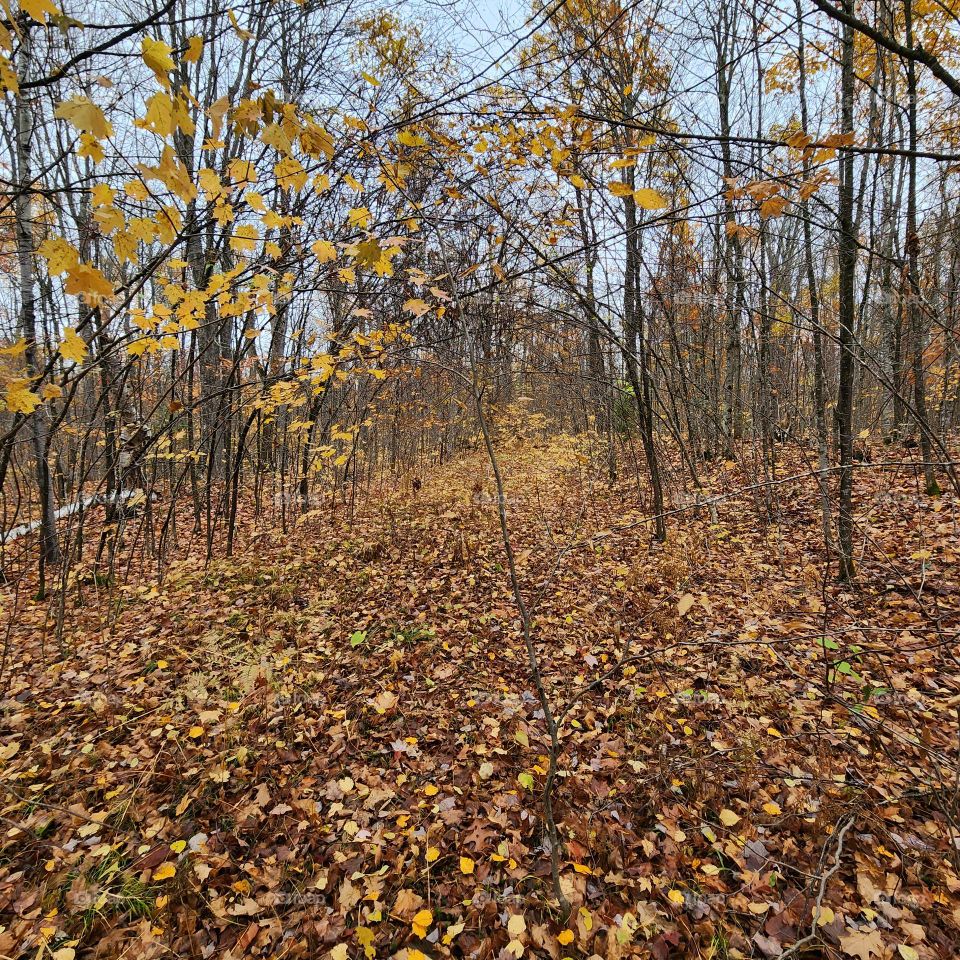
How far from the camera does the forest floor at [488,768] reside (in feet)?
6.19

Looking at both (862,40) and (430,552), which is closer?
(862,40)

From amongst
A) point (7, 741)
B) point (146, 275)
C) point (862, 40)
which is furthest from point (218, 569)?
point (862, 40)

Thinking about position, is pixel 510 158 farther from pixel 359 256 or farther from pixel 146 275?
pixel 146 275

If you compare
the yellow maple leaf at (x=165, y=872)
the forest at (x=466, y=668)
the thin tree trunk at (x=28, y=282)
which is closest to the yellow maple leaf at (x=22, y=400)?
the forest at (x=466, y=668)

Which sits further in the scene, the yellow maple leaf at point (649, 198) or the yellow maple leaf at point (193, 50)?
the yellow maple leaf at point (649, 198)

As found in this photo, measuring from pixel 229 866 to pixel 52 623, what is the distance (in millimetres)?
3623

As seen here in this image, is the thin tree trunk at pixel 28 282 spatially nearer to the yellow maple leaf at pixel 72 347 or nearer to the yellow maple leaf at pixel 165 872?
the yellow maple leaf at pixel 72 347

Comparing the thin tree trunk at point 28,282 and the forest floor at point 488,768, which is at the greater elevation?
the thin tree trunk at point 28,282

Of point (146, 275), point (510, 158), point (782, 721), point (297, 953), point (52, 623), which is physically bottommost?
point (297, 953)

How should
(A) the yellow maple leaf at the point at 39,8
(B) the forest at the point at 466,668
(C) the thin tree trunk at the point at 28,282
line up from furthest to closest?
(C) the thin tree trunk at the point at 28,282 → (B) the forest at the point at 466,668 → (A) the yellow maple leaf at the point at 39,8

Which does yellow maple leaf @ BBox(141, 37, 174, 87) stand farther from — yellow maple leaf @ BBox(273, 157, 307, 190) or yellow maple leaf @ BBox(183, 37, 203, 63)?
yellow maple leaf @ BBox(273, 157, 307, 190)

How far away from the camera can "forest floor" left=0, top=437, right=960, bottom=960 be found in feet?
6.19

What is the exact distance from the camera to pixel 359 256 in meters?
1.81

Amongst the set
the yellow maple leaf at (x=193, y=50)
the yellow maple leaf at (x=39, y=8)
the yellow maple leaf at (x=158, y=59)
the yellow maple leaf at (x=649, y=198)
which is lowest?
the yellow maple leaf at (x=649, y=198)
